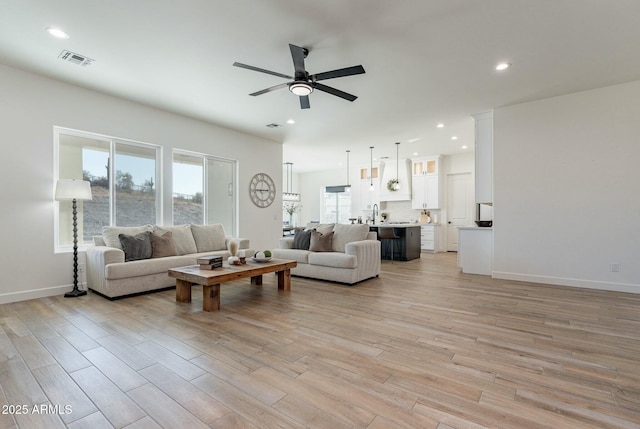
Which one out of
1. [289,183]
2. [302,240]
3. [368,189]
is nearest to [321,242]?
[302,240]

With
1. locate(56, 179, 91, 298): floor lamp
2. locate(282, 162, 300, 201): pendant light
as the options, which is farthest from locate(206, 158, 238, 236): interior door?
locate(282, 162, 300, 201): pendant light

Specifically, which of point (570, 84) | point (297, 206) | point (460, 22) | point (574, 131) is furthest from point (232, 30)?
point (297, 206)

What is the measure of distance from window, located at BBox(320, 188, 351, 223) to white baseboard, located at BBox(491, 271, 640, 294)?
6655 millimetres

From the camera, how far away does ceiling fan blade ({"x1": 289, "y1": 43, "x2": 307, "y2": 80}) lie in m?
Result: 2.64

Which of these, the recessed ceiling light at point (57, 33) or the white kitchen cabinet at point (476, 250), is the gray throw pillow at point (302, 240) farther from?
the recessed ceiling light at point (57, 33)

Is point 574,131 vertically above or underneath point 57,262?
above

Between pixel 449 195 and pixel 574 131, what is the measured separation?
4.76 meters

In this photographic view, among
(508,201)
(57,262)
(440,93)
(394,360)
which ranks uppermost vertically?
(440,93)

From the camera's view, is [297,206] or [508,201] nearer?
[508,201]

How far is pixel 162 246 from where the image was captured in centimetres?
450

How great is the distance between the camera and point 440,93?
4.42 metres

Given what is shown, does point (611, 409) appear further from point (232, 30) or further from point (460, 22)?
point (232, 30)

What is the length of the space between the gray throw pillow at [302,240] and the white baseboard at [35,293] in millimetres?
3200

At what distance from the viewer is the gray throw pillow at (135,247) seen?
414cm
